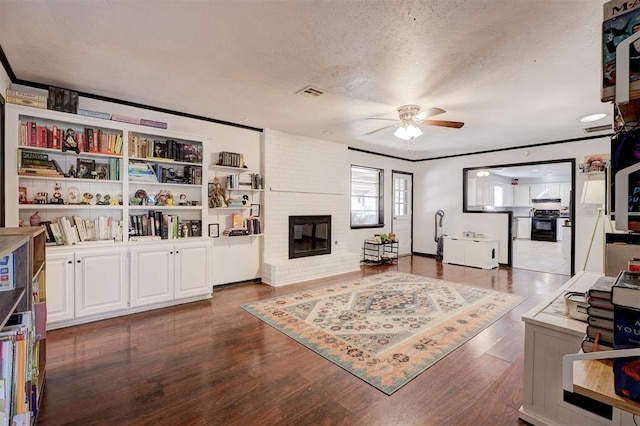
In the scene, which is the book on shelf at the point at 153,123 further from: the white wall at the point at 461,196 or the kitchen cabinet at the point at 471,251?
the white wall at the point at 461,196

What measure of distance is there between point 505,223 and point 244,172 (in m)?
5.59

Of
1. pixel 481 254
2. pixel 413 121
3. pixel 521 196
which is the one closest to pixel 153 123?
pixel 413 121

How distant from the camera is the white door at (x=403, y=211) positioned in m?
7.70

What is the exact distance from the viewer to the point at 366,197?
7.09 m

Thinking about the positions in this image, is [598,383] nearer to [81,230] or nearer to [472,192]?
[81,230]

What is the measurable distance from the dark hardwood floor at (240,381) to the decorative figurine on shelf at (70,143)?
1903mm

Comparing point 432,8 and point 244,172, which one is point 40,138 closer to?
point 244,172

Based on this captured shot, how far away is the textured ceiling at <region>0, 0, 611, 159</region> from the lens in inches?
80.4

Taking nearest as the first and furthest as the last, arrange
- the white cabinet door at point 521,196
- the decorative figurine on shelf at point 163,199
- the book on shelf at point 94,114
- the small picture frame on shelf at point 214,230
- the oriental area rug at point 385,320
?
the oriental area rug at point 385,320, the book on shelf at point 94,114, the decorative figurine on shelf at point 163,199, the small picture frame on shelf at point 214,230, the white cabinet door at point 521,196

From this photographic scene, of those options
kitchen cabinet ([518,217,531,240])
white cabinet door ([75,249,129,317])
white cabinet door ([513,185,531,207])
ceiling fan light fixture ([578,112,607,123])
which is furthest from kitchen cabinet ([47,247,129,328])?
white cabinet door ([513,185,531,207])

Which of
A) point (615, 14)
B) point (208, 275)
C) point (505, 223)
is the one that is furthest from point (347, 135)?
point (615, 14)

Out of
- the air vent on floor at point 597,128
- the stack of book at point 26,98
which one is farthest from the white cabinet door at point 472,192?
the stack of book at point 26,98

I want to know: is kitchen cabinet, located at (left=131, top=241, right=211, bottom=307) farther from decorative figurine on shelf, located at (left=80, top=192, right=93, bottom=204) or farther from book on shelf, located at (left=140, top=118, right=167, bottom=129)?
book on shelf, located at (left=140, top=118, right=167, bottom=129)

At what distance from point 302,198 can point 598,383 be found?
496cm
